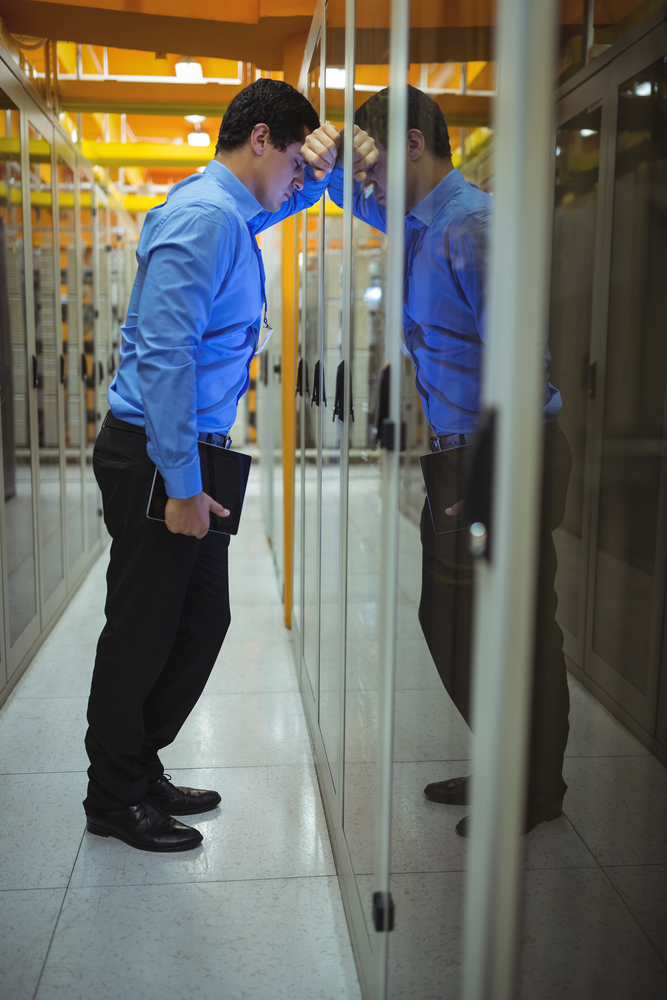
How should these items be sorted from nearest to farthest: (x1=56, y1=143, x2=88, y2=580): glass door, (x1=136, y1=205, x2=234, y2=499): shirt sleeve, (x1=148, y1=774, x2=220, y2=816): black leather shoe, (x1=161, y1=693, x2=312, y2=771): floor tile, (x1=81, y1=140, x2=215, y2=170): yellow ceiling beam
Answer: (x1=136, y1=205, x2=234, y2=499): shirt sleeve < (x1=148, y1=774, x2=220, y2=816): black leather shoe < (x1=161, y1=693, x2=312, y2=771): floor tile < (x1=56, y1=143, x2=88, y2=580): glass door < (x1=81, y1=140, x2=215, y2=170): yellow ceiling beam

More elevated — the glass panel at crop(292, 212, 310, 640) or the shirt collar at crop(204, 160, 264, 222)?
the shirt collar at crop(204, 160, 264, 222)

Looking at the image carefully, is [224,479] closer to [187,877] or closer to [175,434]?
[175,434]

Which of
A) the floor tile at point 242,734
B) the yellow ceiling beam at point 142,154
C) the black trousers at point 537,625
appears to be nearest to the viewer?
the black trousers at point 537,625

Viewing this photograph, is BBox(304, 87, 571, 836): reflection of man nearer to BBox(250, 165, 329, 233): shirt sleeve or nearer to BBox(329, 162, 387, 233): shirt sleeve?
BBox(329, 162, 387, 233): shirt sleeve

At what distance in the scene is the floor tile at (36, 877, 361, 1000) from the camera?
1405 millimetres

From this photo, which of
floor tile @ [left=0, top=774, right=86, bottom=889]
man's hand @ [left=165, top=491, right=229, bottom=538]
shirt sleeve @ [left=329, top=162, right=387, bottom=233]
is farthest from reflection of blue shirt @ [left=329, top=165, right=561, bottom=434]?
floor tile @ [left=0, top=774, right=86, bottom=889]

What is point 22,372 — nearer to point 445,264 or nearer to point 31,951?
point 31,951

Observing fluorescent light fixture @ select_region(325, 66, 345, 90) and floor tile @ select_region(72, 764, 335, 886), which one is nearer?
fluorescent light fixture @ select_region(325, 66, 345, 90)

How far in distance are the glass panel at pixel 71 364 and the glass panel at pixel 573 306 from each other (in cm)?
229

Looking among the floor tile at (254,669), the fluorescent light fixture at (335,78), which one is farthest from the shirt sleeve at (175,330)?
the floor tile at (254,669)

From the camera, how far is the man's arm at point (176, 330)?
4.96ft

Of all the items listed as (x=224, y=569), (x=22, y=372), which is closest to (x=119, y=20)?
(x=22, y=372)

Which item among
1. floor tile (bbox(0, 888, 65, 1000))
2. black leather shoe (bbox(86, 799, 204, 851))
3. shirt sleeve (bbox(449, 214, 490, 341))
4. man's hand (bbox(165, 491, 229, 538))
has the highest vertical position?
shirt sleeve (bbox(449, 214, 490, 341))

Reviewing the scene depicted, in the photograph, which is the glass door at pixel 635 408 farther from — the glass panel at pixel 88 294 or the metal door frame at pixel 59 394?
the glass panel at pixel 88 294
